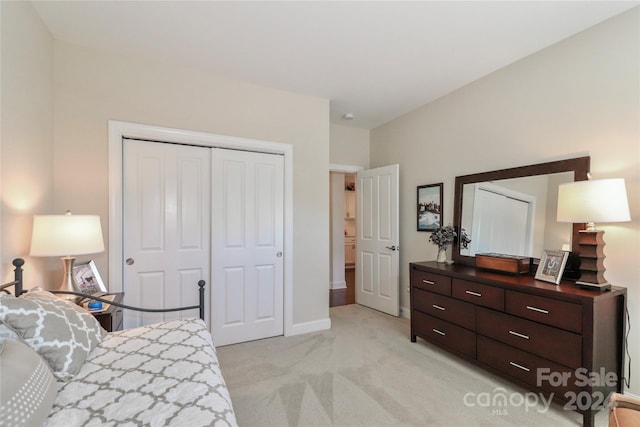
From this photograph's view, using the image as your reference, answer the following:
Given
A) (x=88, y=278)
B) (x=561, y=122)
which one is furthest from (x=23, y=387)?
(x=561, y=122)

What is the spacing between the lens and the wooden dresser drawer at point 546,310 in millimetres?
1857

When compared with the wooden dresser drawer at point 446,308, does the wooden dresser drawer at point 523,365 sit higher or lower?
lower

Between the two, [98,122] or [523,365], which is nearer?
[523,365]

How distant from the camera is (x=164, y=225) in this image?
277 centimetres

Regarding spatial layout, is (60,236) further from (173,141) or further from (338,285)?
(338,285)

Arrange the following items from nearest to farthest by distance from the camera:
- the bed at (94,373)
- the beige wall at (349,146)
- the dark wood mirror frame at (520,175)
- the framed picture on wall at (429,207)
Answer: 1. the bed at (94,373)
2. the dark wood mirror frame at (520,175)
3. the framed picture on wall at (429,207)
4. the beige wall at (349,146)

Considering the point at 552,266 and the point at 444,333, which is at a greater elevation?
the point at 552,266

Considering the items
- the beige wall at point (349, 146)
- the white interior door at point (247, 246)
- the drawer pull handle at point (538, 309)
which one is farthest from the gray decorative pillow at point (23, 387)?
the beige wall at point (349, 146)

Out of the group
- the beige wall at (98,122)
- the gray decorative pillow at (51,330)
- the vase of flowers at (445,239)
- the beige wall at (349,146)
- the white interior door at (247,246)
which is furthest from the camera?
the beige wall at (349,146)

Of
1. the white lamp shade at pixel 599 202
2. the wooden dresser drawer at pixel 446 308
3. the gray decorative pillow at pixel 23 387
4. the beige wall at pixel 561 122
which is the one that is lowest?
the wooden dresser drawer at pixel 446 308

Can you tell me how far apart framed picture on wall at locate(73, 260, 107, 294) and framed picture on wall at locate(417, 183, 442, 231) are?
3.31 meters

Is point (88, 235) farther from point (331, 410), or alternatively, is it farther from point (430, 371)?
point (430, 371)

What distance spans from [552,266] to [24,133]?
145 inches

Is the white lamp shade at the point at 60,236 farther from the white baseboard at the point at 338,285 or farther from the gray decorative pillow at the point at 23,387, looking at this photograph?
the white baseboard at the point at 338,285
